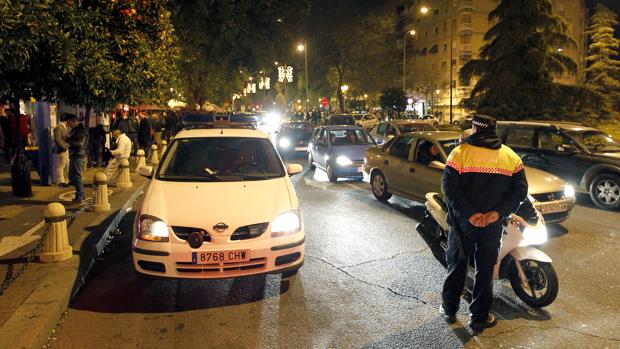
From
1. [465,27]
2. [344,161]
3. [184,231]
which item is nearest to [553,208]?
[184,231]

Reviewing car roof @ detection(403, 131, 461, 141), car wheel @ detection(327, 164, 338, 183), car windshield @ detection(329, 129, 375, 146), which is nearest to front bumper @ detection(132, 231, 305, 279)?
car roof @ detection(403, 131, 461, 141)

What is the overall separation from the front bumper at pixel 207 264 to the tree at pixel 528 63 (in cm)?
2195

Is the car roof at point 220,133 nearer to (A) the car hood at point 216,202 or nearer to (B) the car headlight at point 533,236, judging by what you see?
(A) the car hood at point 216,202

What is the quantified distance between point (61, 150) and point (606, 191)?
1049 cm

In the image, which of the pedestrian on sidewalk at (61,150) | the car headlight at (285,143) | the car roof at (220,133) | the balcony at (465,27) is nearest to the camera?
the car roof at (220,133)

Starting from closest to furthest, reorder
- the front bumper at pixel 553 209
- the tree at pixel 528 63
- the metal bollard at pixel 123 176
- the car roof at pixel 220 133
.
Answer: the car roof at pixel 220 133 < the front bumper at pixel 553 209 < the metal bollard at pixel 123 176 < the tree at pixel 528 63

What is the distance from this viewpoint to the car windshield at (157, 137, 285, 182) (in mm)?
5816

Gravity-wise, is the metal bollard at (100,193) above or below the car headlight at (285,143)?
below

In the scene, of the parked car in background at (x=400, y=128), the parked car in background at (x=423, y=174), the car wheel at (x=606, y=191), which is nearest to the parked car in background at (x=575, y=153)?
the car wheel at (x=606, y=191)

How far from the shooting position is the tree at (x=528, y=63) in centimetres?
2378

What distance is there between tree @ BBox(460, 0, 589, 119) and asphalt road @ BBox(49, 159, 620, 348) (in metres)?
18.8

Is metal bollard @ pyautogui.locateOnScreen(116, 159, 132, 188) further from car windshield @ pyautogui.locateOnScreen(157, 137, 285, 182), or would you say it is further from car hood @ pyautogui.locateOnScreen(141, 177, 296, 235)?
car hood @ pyautogui.locateOnScreen(141, 177, 296, 235)

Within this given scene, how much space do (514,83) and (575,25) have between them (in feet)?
188

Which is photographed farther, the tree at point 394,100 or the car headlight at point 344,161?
the tree at point 394,100
